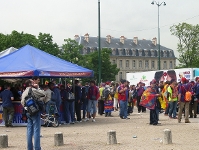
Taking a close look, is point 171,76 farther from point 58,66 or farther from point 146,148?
point 146,148

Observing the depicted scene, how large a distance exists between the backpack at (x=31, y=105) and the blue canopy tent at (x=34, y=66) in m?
7.58

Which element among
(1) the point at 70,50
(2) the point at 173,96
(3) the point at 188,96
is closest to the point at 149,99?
(3) the point at 188,96

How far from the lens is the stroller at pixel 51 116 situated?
1847cm

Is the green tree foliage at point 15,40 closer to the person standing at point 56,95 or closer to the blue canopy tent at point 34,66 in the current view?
the blue canopy tent at point 34,66

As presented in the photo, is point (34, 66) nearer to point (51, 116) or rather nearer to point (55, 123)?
point (51, 116)

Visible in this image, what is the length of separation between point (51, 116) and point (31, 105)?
8.02 meters

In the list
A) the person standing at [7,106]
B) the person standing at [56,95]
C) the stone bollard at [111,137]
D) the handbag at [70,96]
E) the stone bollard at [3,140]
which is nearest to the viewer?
the stone bollard at [3,140]

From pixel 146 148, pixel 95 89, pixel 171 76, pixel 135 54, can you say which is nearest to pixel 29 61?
pixel 95 89

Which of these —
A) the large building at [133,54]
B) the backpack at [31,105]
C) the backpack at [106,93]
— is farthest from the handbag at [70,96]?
the large building at [133,54]

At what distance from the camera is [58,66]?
20.2m

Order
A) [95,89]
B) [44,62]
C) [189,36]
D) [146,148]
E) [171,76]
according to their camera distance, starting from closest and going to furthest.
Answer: [146,148]
[44,62]
[95,89]
[171,76]
[189,36]

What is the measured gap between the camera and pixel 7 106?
19.1m

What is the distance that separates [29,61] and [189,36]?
46.4 m

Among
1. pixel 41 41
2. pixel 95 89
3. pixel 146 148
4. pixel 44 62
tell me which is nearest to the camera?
pixel 146 148
